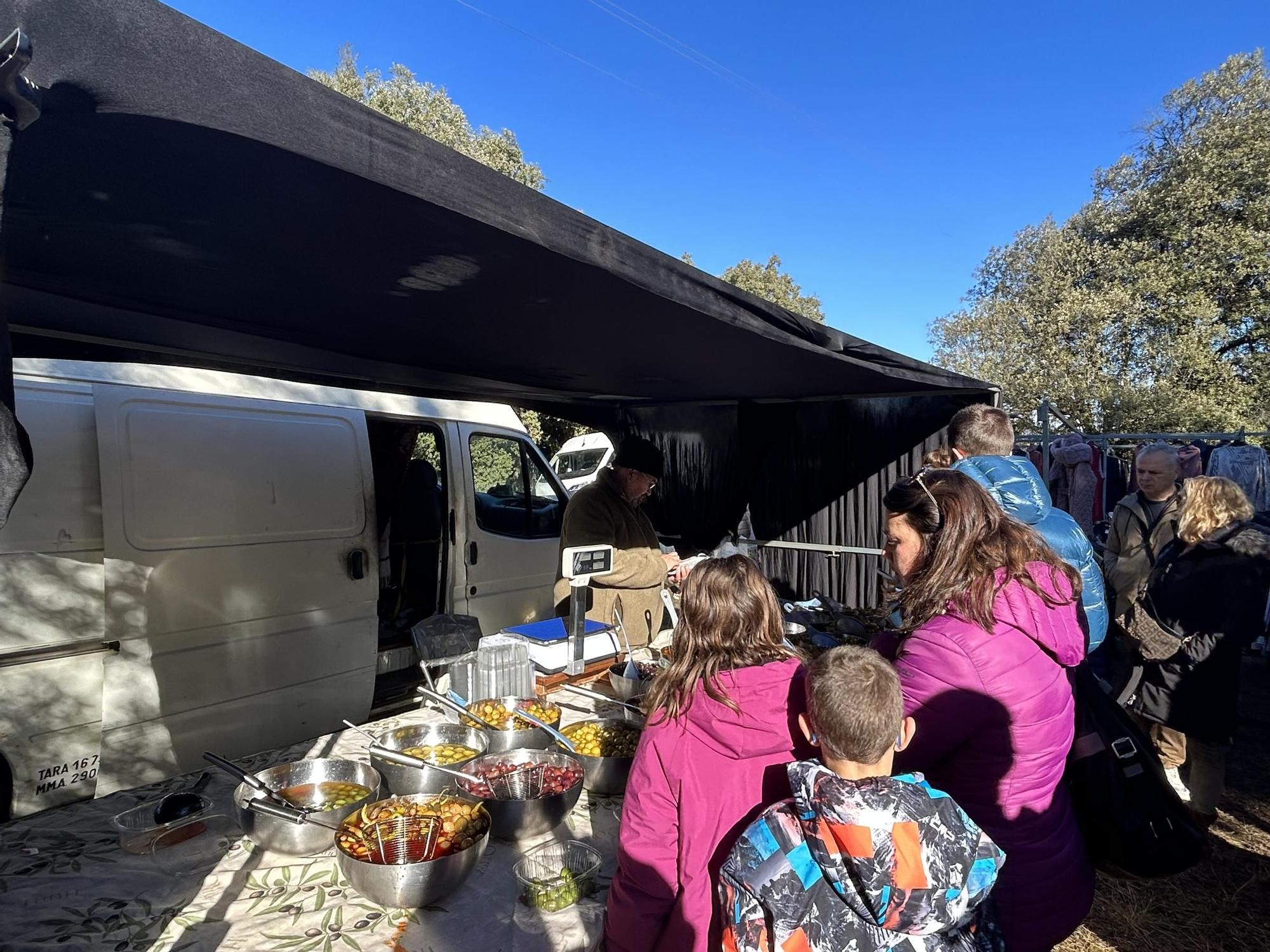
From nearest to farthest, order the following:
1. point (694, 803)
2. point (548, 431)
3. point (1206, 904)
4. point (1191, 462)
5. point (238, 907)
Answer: point (694, 803)
point (238, 907)
point (1206, 904)
point (1191, 462)
point (548, 431)

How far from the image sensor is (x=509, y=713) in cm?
246

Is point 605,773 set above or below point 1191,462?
below

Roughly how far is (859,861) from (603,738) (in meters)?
1.21

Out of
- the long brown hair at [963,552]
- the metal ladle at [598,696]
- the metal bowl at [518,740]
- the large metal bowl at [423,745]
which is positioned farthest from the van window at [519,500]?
the long brown hair at [963,552]

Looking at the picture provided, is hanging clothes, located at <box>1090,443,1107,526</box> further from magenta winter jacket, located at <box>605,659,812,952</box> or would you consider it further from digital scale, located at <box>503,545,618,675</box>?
magenta winter jacket, located at <box>605,659,812,952</box>

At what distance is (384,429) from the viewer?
513 centimetres

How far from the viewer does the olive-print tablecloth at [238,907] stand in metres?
1.49

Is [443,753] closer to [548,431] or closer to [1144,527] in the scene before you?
[1144,527]

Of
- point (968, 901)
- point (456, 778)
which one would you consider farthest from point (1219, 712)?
point (456, 778)

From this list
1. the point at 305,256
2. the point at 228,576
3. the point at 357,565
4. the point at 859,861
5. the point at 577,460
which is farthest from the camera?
the point at 577,460

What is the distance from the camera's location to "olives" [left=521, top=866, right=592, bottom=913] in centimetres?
160

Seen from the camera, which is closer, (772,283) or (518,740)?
(518,740)

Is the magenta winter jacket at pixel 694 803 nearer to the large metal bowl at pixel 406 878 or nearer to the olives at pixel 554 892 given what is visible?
the olives at pixel 554 892

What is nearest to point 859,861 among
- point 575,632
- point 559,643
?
point 575,632
